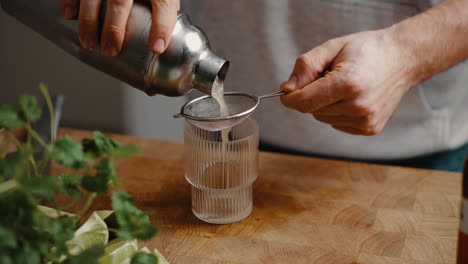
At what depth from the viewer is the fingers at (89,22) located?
0.88 meters

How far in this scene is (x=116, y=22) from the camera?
2.81 feet

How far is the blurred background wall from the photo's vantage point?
1851 millimetres

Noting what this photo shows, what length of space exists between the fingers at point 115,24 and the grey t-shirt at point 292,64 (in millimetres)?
491

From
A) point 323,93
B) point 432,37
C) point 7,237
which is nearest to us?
point 7,237

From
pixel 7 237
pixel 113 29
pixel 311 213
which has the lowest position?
pixel 311 213

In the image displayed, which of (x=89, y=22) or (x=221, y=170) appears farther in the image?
(x=221, y=170)

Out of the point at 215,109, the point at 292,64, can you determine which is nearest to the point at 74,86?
the point at 292,64

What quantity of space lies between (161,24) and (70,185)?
29 centimetres

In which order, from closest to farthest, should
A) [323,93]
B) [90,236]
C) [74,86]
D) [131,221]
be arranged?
[131,221], [90,236], [323,93], [74,86]

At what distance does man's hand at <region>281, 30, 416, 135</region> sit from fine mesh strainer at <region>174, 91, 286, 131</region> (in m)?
0.05

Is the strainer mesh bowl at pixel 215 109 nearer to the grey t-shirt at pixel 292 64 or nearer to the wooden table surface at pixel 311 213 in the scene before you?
the wooden table surface at pixel 311 213

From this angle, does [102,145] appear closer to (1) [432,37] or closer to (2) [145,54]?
(2) [145,54]

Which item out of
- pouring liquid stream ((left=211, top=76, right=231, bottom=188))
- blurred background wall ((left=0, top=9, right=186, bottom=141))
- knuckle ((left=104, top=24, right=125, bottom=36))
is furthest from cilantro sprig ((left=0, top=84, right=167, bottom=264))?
blurred background wall ((left=0, top=9, right=186, bottom=141))

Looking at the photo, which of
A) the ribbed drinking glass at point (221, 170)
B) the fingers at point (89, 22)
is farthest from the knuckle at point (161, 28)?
the ribbed drinking glass at point (221, 170)
